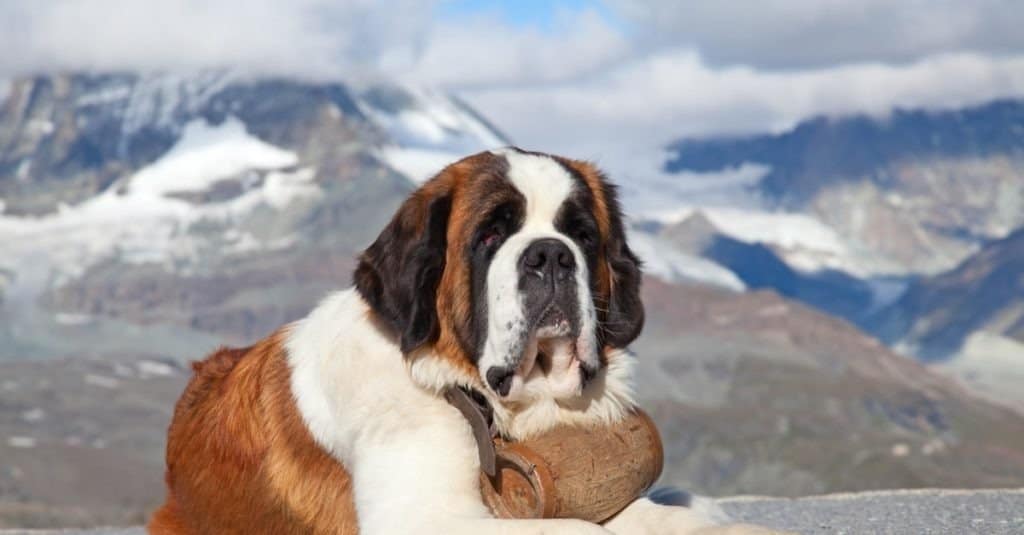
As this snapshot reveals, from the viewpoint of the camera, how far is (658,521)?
7.26 m

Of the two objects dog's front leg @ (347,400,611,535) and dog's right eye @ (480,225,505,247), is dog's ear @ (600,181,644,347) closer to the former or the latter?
dog's right eye @ (480,225,505,247)

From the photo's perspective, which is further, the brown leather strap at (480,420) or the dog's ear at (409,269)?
the dog's ear at (409,269)

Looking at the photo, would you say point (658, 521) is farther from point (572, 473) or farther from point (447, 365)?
point (447, 365)

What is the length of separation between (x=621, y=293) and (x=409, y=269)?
1.23 m

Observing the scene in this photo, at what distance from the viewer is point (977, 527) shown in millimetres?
9977

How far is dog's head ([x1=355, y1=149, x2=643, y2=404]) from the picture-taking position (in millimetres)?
6953

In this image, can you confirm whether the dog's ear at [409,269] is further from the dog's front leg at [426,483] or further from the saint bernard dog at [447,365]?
the dog's front leg at [426,483]

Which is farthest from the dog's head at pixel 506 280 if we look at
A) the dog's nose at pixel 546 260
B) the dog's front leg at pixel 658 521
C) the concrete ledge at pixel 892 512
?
the concrete ledge at pixel 892 512

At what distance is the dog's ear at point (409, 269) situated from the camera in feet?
23.2

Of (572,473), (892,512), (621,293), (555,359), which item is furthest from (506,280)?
(892,512)

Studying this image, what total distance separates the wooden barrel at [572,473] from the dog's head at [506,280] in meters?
0.27

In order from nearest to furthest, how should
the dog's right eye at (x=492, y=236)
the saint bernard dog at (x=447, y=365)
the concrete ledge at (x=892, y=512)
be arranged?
the saint bernard dog at (x=447, y=365), the dog's right eye at (x=492, y=236), the concrete ledge at (x=892, y=512)

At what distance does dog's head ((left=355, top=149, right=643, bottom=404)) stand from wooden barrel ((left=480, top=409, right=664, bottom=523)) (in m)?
0.27

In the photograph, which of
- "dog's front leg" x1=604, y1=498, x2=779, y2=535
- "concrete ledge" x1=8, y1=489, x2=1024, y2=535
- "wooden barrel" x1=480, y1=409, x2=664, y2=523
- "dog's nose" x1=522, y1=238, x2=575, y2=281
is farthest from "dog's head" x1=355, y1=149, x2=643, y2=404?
"concrete ledge" x1=8, y1=489, x2=1024, y2=535
